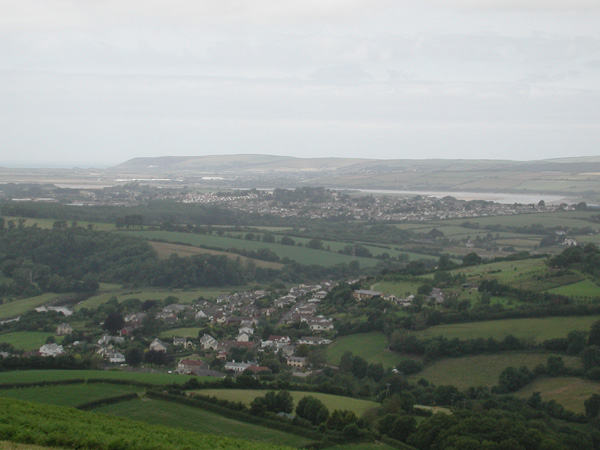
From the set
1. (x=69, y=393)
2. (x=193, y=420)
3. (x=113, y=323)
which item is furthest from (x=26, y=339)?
(x=193, y=420)

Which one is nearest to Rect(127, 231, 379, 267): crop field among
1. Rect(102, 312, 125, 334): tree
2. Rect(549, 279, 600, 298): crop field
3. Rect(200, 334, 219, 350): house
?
Rect(102, 312, 125, 334): tree

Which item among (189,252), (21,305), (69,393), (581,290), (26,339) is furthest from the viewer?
(189,252)

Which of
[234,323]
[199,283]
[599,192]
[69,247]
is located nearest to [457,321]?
[234,323]

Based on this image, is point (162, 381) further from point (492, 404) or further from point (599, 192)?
point (599, 192)

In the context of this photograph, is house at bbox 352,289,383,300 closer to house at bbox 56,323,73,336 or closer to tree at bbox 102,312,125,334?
tree at bbox 102,312,125,334

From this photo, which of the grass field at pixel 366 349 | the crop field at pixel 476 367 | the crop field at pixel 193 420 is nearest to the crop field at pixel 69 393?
the crop field at pixel 193 420

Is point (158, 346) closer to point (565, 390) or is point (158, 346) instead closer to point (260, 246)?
point (565, 390)
